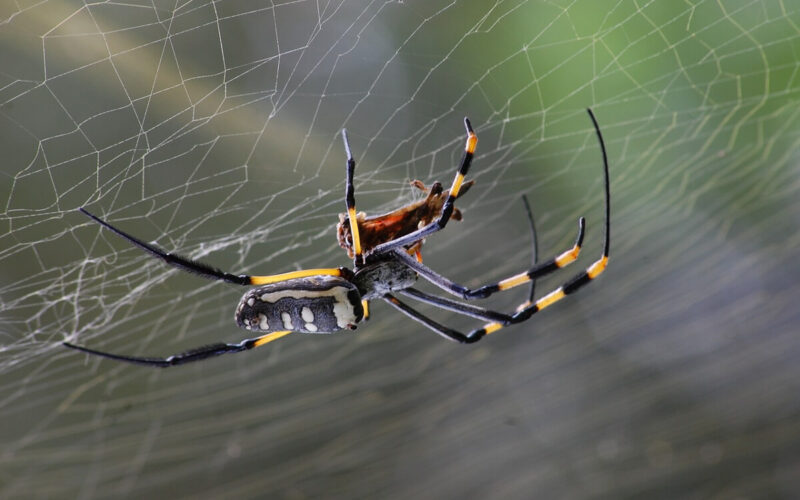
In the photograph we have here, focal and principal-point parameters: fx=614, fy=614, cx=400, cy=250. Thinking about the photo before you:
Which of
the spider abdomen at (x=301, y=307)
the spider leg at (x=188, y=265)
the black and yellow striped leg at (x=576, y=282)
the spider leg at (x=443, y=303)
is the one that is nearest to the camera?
the spider leg at (x=188, y=265)

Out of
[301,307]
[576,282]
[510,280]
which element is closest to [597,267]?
[576,282]

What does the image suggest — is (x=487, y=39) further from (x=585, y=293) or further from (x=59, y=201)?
(x=585, y=293)

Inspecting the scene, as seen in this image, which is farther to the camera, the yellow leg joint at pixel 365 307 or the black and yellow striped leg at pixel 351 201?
the yellow leg joint at pixel 365 307

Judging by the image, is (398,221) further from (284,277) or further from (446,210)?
(284,277)

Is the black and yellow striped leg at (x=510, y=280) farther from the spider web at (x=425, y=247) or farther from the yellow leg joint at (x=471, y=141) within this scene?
the spider web at (x=425, y=247)

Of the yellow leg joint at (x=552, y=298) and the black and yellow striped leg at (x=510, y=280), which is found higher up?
the black and yellow striped leg at (x=510, y=280)

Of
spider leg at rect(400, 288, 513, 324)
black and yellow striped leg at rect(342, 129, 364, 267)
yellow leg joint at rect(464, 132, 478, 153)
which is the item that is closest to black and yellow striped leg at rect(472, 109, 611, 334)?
spider leg at rect(400, 288, 513, 324)

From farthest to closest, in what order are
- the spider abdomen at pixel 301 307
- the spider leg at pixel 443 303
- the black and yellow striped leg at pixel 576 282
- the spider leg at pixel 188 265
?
1. the spider leg at pixel 443 303
2. the black and yellow striped leg at pixel 576 282
3. the spider abdomen at pixel 301 307
4. the spider leg at pixel 188 265

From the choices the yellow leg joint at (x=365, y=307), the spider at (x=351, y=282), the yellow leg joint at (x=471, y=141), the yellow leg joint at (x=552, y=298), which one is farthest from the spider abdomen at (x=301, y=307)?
the yellow leg joint at (x=552, y=298)

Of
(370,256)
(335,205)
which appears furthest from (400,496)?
(370,256)
